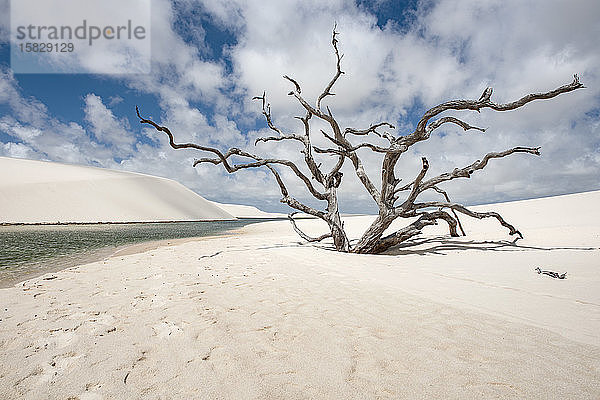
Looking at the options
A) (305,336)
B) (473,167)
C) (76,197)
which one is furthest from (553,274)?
(76,197)

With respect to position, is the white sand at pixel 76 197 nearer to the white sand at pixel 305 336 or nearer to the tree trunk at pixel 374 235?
the white sand at pixel 305 336

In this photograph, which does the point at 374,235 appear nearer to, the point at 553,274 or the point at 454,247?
the point at 454,247

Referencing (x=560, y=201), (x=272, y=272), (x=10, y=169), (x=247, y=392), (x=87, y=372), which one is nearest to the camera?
(x=247, y=392)

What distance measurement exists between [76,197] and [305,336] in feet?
216

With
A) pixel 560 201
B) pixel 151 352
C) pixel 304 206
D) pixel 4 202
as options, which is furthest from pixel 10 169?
pixel 560 201

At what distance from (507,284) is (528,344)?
263 centimetres

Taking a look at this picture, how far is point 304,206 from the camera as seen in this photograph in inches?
370

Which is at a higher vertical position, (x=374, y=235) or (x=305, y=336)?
(x=374, y=235)

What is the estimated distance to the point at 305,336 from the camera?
2734mm

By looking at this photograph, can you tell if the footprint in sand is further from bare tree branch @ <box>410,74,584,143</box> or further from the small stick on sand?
bare tree branch @ <box>410,74,584,143</box>

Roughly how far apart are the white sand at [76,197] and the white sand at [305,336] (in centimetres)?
5234

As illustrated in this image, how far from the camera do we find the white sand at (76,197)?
43.1 meters

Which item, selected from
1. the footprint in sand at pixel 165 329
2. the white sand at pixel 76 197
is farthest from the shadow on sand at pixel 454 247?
the white sand at pixel 76 197

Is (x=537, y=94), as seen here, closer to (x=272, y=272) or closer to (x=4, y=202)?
(x=272, y=272)
